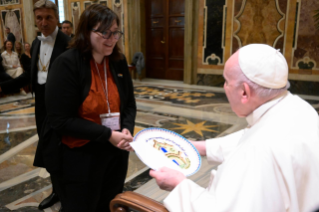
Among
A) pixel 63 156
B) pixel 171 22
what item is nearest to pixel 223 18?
pixel 171 22

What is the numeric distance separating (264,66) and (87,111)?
997 mm

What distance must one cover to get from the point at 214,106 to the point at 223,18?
3.23 meters

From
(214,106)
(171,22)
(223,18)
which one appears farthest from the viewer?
(171,22)

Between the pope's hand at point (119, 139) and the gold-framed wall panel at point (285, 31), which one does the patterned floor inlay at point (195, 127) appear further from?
the gold-framed wall panel at point (285, 31)

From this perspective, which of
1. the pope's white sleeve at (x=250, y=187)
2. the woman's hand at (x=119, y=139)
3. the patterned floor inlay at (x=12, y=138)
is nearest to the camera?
the pope's white sleeve at (x=250, y=187)

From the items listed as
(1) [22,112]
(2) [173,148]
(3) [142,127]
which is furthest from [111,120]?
(1) [22,112]

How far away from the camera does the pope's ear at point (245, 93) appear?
1.08 m

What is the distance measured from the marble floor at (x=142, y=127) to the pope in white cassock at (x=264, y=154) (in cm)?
163

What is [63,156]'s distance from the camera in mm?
1661

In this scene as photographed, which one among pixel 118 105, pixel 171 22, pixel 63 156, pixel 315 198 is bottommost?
pixel 63 156

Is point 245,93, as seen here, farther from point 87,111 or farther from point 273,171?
point 87,111

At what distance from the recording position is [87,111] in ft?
5.24

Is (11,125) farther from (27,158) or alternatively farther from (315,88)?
(315,88)

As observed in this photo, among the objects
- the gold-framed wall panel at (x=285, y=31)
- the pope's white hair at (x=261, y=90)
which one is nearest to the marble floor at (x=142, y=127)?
the gold-framed wall panel at (x=285, y=31)
